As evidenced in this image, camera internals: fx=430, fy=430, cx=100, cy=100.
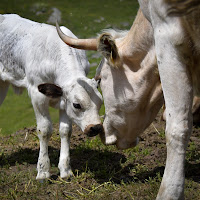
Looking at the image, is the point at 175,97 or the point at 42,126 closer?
the point at 175,97

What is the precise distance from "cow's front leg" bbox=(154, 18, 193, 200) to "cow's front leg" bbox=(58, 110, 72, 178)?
1.73 metres

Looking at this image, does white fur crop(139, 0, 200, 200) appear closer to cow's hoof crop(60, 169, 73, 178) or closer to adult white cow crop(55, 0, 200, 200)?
adult white cow crop(55, 0, 200, 200)

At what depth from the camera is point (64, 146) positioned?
5.28 m

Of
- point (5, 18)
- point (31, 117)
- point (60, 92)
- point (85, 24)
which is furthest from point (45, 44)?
point (85, 24)

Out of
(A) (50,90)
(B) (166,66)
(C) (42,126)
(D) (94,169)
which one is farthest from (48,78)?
(B) (166,66)

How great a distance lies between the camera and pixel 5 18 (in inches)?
246

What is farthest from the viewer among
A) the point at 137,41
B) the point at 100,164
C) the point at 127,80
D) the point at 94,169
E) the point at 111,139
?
the point at 100,164

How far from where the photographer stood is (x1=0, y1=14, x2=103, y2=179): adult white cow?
479cm

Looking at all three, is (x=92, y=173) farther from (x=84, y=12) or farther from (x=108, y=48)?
(x=84, y=12)

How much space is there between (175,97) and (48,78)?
2.21 m

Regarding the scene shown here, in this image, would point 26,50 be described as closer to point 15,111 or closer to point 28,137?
point 28,137

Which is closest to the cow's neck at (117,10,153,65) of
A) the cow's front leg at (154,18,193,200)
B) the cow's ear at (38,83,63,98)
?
the cow's front leg at (154,18,193,200)

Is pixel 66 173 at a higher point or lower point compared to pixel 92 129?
lower

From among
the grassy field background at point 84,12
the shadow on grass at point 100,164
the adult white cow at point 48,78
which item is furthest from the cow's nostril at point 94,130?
the grassy field background at point 84,12
